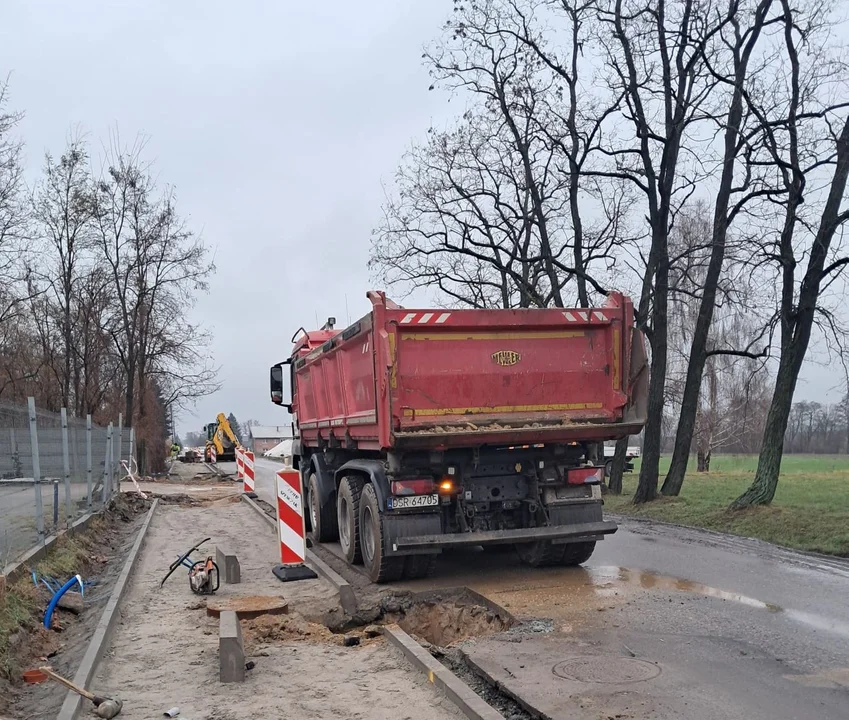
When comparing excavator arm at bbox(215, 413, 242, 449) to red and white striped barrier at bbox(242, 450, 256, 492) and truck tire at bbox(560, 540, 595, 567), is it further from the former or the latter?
truck tire at bbox(560, 540, 595, 567)

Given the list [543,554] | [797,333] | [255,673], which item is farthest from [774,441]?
[255,673]

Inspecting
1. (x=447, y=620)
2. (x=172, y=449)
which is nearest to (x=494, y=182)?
(x=447, y=620)

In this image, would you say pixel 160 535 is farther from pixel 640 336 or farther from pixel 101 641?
pixel 640 336

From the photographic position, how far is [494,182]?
23359mm

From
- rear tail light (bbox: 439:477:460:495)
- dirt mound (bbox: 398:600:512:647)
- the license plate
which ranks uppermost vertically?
rear tail light (bbox: 439:477:460:495)

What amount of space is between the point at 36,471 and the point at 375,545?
14.1ft

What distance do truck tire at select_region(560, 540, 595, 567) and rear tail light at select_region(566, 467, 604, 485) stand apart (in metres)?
0.83

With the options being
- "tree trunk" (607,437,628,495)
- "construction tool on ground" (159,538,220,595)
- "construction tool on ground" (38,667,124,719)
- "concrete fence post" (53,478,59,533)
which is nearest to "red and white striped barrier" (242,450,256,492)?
"tree trunk" (607,437,628,495)

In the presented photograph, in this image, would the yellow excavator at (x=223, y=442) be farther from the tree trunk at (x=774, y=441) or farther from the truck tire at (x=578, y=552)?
the truck tire at (x=578, y=552)

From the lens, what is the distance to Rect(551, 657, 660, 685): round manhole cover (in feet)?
18.3

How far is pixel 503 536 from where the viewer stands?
8977 millimetres

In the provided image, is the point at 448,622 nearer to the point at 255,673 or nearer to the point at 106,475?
the point at 255,673

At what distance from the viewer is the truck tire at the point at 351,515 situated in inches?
402

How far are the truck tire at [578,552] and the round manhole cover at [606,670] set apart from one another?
368cm
